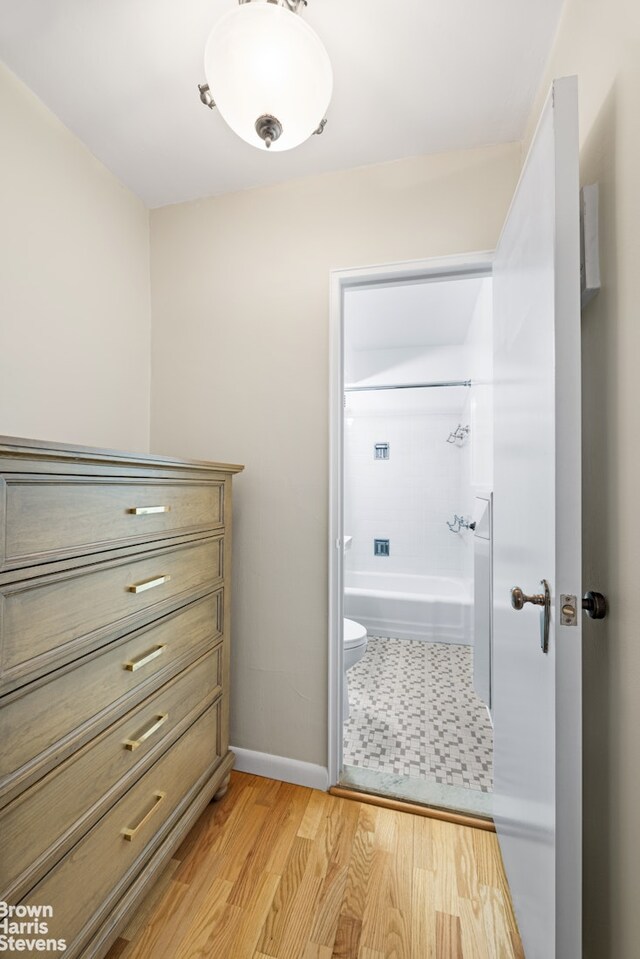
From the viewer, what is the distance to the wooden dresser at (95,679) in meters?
0.77

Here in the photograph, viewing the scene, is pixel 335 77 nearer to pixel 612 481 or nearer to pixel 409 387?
pixel 612 481

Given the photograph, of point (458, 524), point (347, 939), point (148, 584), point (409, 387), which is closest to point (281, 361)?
point (148, 584)

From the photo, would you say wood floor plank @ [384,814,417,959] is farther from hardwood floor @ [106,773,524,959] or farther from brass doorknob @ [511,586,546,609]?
brass doorknob @ [511,586,546,609]

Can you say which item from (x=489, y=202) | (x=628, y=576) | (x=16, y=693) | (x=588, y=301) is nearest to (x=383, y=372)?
(x=489, y=202)

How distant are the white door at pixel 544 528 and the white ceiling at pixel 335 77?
494mm

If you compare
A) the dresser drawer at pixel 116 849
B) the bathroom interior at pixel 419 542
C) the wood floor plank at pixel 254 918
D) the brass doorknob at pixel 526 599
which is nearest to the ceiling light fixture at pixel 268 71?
the bathroom interior at pixel 419 542

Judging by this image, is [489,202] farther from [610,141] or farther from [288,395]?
[288,395]

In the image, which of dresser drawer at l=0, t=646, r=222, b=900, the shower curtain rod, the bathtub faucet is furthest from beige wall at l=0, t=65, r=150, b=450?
the bathtub faucet

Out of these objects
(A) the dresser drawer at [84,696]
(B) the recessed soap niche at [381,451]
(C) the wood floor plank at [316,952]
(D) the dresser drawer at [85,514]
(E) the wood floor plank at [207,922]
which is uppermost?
(B) the recessed soap niche at [381,451]

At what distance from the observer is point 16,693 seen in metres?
0.77

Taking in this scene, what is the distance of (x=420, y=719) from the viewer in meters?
2.12

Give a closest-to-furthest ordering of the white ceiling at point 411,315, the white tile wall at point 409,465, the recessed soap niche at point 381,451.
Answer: the white ceiling at point 411,315 → the white tile wall at point 409,465 → the recessed soap niche at point 381,451

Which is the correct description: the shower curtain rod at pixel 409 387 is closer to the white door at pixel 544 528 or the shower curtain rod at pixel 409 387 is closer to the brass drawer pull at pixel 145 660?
the white door at pixel 544 528

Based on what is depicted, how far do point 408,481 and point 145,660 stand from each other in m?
3.02
